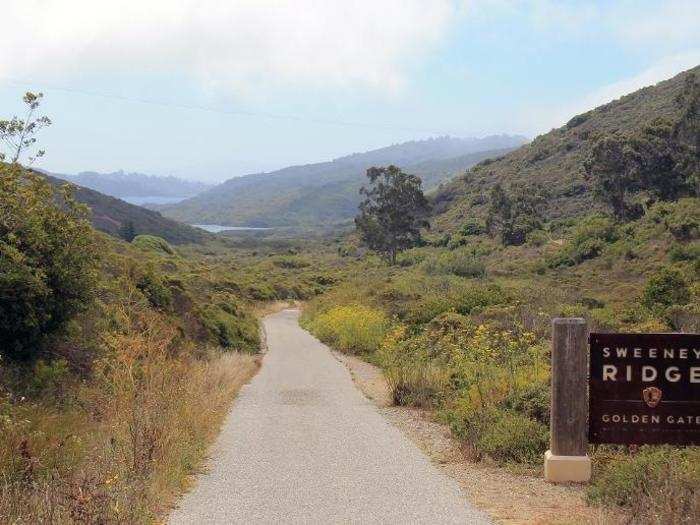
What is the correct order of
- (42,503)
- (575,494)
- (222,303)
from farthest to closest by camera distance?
(222,303), (575,494), (42,503)

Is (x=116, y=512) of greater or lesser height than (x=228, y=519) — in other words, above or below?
above

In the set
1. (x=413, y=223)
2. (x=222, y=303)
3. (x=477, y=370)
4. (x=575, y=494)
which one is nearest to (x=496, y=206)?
(x=413, y=223)

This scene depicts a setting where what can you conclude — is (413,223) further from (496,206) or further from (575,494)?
(575,494)

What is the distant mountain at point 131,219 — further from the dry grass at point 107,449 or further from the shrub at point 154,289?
the dry grass at point 107,449

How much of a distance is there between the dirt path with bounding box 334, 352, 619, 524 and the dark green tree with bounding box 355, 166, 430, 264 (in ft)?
239

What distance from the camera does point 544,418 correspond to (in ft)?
31.4

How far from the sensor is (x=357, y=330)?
28.0 meters

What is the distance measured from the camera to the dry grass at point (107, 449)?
5.59m

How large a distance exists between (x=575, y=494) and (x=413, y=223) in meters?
78.2

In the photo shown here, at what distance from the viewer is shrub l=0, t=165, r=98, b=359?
9797 millimetres

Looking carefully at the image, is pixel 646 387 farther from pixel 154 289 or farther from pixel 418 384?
pixel 154 289

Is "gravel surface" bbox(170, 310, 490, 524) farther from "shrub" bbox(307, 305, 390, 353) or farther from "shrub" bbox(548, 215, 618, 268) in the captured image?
"shrub" bbox(548, 215, 618, 268)

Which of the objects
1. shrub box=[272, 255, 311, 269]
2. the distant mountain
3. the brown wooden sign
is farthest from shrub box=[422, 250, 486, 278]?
the distant mountain

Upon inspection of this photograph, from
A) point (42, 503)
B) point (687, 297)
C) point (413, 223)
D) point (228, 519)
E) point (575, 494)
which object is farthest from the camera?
point (413, 223)
